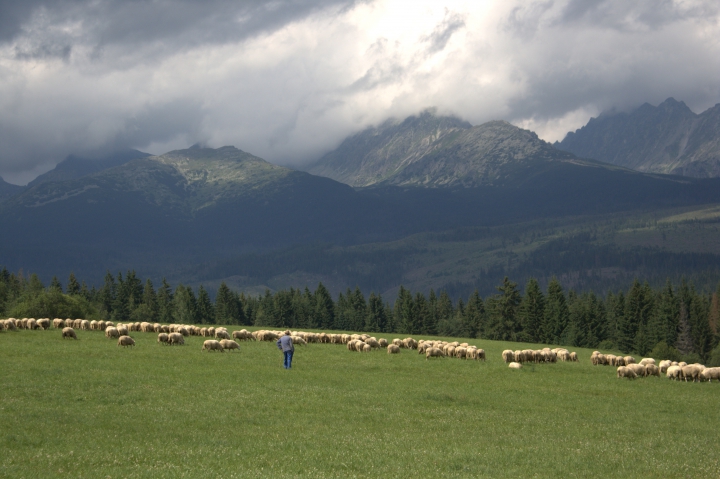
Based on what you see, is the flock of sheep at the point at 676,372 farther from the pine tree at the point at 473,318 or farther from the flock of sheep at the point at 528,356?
the pine tree at the point at 473,318

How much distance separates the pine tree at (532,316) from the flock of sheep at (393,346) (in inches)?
2094

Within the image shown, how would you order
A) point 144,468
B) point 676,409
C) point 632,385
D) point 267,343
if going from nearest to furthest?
1. point 144,468
2. point 676,409
3. point 632,385
4. point 267,343

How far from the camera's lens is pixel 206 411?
27.7 metres

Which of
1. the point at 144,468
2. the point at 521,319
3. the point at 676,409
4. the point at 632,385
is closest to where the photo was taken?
the point at 144,468

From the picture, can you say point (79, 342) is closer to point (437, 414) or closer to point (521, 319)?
point (437, 414)

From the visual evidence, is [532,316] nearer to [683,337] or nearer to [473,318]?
[683,337]

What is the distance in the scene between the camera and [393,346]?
54375 mm

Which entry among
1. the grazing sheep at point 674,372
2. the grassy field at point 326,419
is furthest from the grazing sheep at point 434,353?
the grazing sheep at point 674,372

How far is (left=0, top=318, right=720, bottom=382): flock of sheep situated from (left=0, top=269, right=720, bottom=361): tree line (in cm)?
2648

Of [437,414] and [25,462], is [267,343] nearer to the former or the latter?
[437,414]

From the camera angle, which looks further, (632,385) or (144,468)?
(632,385)

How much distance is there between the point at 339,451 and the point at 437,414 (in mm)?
8680

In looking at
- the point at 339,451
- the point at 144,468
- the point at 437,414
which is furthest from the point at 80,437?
the point at 437,414

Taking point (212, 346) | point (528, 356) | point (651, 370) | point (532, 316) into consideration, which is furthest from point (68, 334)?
point (532, 316)
